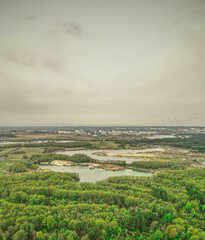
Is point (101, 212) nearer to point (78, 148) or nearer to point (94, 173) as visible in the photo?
point (94, 173)

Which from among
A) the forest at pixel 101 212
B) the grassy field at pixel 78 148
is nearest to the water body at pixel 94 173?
the forest at pixel 101 212

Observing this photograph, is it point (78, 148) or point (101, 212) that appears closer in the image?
point (101, 212)

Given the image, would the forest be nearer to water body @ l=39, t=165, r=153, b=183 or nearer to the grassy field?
water body @ l=39, t=165, r=153, b=183

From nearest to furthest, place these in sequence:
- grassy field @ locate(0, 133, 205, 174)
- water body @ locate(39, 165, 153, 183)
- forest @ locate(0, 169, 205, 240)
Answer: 1. forest @ locate(0, 169, 205, 240)
2. water body @ locate(39, 165, 153, 183)
3. grassy field @ locate(0, 133, 205, 174)

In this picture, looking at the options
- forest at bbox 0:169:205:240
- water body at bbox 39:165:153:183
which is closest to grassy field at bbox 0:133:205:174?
water body at bbox 39:165:153:183

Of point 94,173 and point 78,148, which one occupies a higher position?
point 78,148

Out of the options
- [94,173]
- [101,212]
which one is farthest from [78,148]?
[101,212]

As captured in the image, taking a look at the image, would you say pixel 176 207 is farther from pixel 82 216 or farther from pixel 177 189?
pixel 82 216

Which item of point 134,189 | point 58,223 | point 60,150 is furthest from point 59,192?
point 60,150

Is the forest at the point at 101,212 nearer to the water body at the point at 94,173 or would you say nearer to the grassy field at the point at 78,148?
the water body at the point at 94,173
